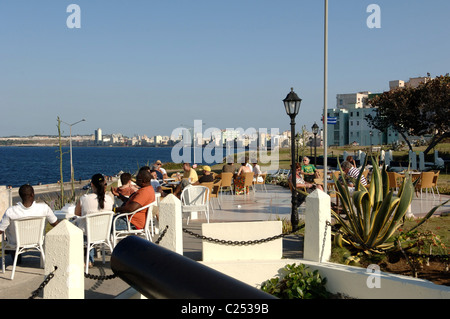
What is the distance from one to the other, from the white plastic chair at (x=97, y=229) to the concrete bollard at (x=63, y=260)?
2.41 m

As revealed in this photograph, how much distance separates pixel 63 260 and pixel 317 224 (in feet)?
12.1

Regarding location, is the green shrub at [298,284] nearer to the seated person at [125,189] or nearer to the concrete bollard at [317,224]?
the concrete bollard at [317,224]

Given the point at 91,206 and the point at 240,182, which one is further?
the point at 240,182

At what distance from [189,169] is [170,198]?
788 centimetres

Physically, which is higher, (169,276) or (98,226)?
(169,276)

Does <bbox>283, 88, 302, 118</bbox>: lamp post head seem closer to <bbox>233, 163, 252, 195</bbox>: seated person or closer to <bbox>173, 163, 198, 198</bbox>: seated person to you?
<bbox>173, 163, 198, 198</bbox>: seated person

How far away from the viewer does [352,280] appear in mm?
5855

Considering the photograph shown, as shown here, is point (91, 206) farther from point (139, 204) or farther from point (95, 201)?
point (139, 204)

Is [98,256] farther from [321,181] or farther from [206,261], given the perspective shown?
[321,181]

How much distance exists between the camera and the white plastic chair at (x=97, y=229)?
21.3ft

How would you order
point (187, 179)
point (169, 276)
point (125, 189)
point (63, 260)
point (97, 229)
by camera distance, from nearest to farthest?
point (169, 276)
point (63, 260)
point (97, 229)
point (125, 189)
point (187, 179)

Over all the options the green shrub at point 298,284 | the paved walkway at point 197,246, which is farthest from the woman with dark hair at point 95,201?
the green shrub at point 298,284

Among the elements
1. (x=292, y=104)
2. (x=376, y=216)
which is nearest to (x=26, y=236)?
(x=376, y=216)
